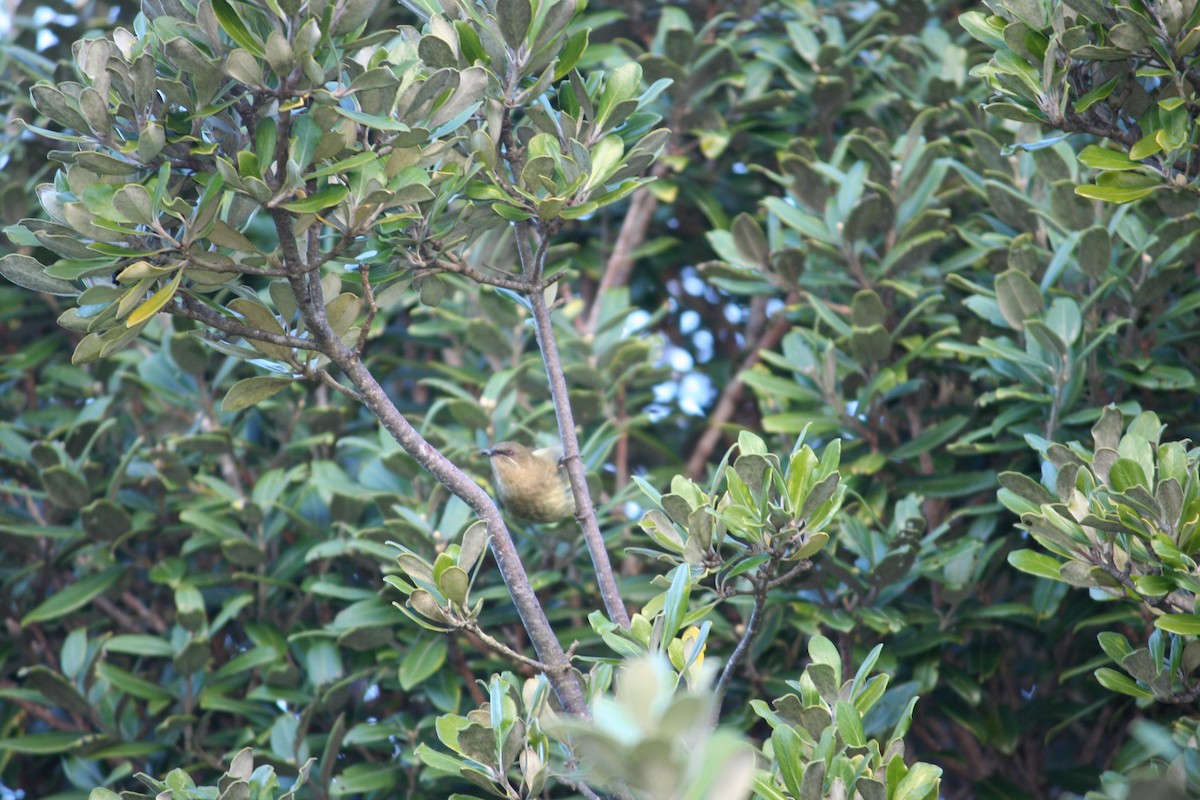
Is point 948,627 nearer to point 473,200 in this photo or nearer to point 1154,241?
point 1154,241

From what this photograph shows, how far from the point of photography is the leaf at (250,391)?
6.21 feet

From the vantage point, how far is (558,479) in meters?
2.91

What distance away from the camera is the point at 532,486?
2881 millimetres

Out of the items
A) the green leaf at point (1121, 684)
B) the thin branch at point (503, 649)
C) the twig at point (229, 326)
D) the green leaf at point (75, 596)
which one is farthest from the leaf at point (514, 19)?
the green leaf at point (75, 596)

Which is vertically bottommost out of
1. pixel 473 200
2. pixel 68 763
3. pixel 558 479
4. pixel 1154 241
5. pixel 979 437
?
pixel 68 763

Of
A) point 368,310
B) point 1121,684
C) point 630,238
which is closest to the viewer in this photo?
point 368,310

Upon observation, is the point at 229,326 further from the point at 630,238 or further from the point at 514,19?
the point at 630,238

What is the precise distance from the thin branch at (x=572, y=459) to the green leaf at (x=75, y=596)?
68.4 inches

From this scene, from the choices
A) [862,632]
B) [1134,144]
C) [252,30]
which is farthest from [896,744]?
[252,30]

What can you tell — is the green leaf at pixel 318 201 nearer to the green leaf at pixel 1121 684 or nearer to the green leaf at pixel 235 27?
the green leaf at pixel 235 27

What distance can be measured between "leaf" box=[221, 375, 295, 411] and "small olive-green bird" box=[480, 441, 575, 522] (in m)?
1.01

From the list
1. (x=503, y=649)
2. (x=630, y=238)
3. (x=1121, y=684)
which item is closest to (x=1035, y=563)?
(x=1121, y=684)

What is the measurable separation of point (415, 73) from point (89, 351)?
2.18 ft

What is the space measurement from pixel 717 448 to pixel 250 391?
6.87ft
